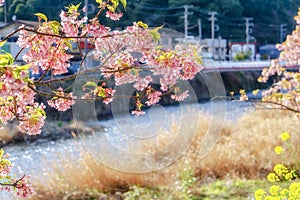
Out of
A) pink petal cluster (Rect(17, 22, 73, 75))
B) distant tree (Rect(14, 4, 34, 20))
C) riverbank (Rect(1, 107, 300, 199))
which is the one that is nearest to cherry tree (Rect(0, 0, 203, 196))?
pink petal cluster (Rect(17, 22, 73, 75))

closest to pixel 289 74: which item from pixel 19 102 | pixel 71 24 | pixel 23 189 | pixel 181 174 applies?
pixel 181 174

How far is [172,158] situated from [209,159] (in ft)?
1.73

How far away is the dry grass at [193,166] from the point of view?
5.51 m

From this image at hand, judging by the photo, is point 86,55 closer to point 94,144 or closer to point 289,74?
point 289,74

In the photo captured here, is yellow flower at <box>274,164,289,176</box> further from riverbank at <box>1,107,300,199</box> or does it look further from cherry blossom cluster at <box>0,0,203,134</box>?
cherry blossom cluster at <box>0,0,203,134</box>

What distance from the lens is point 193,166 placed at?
6.00 meters

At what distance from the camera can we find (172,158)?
248 inches

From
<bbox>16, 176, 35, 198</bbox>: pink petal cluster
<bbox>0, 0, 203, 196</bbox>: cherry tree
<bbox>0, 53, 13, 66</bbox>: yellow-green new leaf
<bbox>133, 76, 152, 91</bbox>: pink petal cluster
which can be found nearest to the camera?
<bbox>0, 53, 13, 66</bbox>: yellow-green new leaf

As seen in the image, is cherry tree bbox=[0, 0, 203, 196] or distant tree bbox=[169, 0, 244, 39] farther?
distant tree bbox=[169, 0, 244, 39]

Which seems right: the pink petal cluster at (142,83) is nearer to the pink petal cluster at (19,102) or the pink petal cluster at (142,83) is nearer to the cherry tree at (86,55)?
the cherry tree at (86,55)

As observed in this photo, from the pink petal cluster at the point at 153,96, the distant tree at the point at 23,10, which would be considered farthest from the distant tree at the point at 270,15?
the pink petal cluster at the point at 153,96

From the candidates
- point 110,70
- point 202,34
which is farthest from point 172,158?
point 202,34

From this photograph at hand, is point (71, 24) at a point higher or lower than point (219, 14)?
higher

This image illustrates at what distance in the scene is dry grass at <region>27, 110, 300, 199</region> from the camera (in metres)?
5.51
